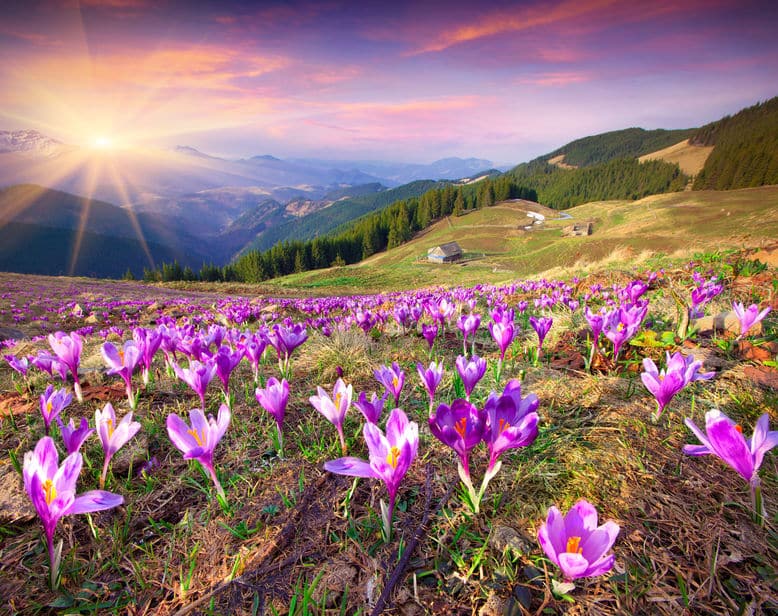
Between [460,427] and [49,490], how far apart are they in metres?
1.63

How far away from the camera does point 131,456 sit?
2121 millimetres

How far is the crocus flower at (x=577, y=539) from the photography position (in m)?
1.10

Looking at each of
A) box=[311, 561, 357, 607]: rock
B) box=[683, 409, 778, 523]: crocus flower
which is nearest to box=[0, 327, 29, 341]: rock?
box=[311, 561, 357, 607]: rock

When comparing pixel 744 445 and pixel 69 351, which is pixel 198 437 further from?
pixel 744 445

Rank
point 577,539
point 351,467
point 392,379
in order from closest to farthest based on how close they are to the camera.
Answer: point 577,539, point 351,467, point 392,379

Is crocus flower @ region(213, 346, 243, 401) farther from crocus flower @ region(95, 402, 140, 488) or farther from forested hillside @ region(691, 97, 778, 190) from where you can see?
forested hillside @ region(691, 97, 778, 190)

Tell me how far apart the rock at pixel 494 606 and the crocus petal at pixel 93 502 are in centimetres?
134

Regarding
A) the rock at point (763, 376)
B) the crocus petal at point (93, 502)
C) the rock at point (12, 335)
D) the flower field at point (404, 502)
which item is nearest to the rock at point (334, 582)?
the flower field at point (404, 502)

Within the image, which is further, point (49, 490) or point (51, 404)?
point (51, 404)

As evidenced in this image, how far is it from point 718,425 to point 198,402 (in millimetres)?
3282

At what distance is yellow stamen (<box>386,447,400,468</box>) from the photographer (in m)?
1.48

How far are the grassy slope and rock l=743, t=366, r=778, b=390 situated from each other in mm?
15741

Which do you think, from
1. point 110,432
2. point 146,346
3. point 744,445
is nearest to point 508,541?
point 744,445

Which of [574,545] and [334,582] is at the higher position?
[574,545]
